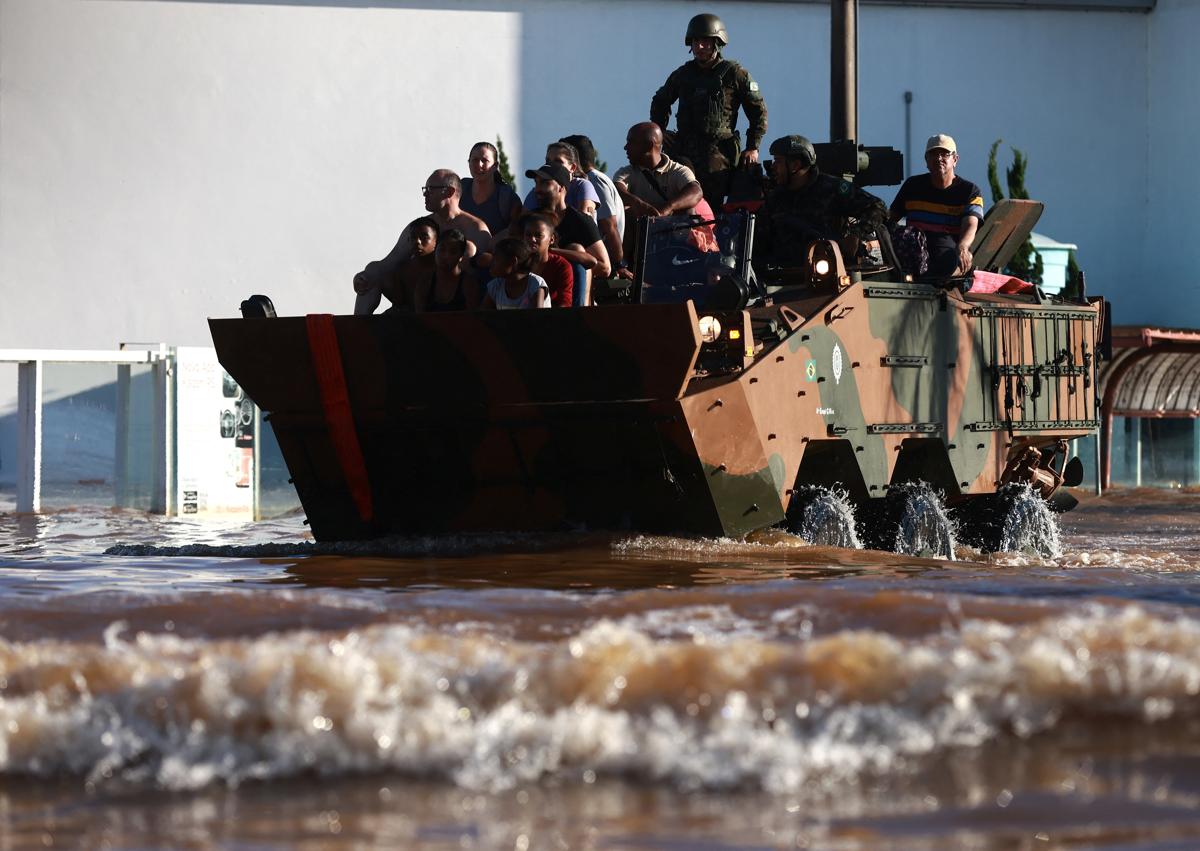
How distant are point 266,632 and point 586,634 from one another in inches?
38.9

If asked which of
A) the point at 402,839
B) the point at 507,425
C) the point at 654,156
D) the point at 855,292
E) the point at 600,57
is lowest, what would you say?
the point at 402,839

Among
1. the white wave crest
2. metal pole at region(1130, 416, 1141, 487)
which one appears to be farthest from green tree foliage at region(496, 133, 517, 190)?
the white wave crest

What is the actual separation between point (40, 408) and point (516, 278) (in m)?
9.69

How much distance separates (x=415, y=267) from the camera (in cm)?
1024

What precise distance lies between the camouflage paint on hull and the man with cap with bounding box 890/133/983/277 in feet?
4.20

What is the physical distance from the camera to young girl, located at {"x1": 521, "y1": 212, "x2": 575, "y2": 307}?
9.78 m

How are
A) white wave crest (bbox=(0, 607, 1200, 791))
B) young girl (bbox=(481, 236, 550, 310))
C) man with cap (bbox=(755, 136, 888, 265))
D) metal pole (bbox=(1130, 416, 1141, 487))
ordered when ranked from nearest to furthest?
white wave crest (bbox=(0, 607, 1200, 791)) < young girl (bbox=(481, 236, 550, 310)) < man with cap (bbox=(755, 136, 888, 265)) < metal pole (bbox=(1130, 416, 1141, 487))

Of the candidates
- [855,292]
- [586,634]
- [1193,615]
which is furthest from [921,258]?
[586,634]

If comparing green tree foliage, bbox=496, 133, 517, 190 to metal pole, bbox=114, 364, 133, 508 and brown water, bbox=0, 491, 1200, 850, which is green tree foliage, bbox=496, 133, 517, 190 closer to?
metal pole, bbox=114, 364, 133, 508

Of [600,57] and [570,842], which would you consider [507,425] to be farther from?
[600,57]

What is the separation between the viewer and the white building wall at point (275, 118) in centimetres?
2306

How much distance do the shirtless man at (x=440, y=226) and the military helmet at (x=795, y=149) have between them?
1703 mm

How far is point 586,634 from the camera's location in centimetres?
590

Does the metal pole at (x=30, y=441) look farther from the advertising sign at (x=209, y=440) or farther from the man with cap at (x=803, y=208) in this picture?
the man with cap at (x=803, y=208)
